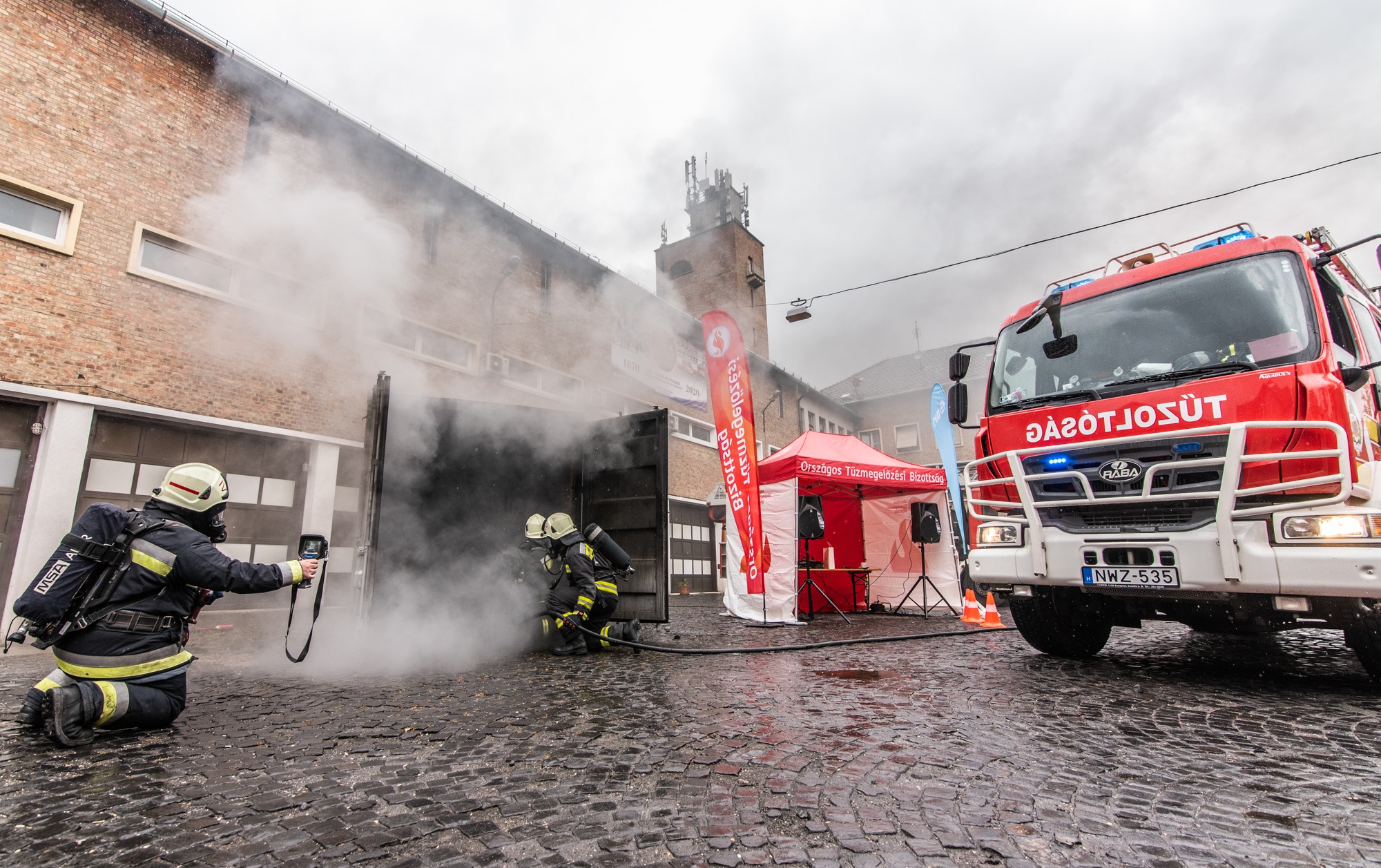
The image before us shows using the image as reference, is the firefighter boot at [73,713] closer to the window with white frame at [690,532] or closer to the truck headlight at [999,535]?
the truck headlight at [999,535]

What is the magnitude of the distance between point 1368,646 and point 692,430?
14.8 metres

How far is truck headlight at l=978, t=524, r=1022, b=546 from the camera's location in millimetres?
4570

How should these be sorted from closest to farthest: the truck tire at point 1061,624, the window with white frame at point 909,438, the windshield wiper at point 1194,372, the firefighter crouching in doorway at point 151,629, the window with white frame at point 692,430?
the firefighter crouching in doorway at point 151,629 → the windshield wiper at point 1194,372 → the truck tire at point 1061,624 → the window with white frame at point 692,430 → the window with white frame at point 909,438

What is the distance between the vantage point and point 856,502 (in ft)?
37.0

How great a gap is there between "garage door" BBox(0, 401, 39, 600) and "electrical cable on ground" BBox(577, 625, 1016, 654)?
626 cm

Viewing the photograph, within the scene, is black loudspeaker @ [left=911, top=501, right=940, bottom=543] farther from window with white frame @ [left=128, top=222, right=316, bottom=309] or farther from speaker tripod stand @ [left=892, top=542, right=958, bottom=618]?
window with white frame @ [left=128, top=222, right=316, bottom=309]

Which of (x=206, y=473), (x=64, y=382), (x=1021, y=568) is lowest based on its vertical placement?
(x=1021, y=568)

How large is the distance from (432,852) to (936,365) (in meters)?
33.5

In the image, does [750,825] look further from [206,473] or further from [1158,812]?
[206,473]

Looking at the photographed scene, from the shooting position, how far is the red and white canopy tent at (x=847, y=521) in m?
8.74

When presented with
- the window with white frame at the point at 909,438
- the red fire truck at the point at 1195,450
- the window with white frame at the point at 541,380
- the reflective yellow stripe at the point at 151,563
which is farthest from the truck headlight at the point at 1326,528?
the window with white frame at the point at 909,438

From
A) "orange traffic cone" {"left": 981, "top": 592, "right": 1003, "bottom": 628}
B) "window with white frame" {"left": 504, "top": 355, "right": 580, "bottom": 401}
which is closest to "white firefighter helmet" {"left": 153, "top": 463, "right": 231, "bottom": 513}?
"window with white frame" {"left": 504, "top": 355, "right": 580, "bottom": 401}

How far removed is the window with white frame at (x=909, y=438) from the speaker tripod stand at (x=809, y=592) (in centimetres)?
2145

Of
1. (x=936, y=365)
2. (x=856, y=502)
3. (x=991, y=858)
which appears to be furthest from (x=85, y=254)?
(x=936, y=365)
